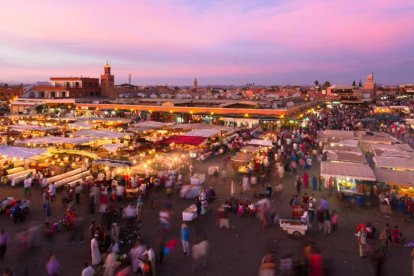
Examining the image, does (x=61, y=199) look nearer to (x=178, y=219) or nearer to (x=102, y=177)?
(x=102, y=177)

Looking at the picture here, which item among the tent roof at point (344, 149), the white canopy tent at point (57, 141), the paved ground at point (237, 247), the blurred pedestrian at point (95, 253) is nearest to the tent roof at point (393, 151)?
the tent roof at point (344, 149)

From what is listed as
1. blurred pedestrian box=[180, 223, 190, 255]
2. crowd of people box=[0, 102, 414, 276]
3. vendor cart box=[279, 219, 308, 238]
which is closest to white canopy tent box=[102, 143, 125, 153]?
crowd of people box=[0, 102, 414, 276]

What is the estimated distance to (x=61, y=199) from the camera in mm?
11531

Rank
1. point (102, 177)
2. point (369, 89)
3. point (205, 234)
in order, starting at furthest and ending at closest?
point (369, 89) < point (102, 177) < point (205, 234)

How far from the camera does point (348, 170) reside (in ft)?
39.5

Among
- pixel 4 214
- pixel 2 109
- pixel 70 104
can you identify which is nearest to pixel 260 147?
pixel 4 214

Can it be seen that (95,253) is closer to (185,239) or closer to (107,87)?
(185,239)

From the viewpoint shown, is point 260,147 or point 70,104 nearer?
point 260,147

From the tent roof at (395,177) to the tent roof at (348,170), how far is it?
1.06ft

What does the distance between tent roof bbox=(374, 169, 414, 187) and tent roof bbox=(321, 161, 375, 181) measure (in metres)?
0.32

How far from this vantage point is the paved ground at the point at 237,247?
710cm

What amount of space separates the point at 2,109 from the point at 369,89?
7615 cm

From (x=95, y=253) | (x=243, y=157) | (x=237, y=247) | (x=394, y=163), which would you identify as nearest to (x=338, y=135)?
(x=394, y=163)

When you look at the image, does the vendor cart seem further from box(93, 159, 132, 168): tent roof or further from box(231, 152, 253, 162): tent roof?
box(93, 159, 132, 168): tent roof
